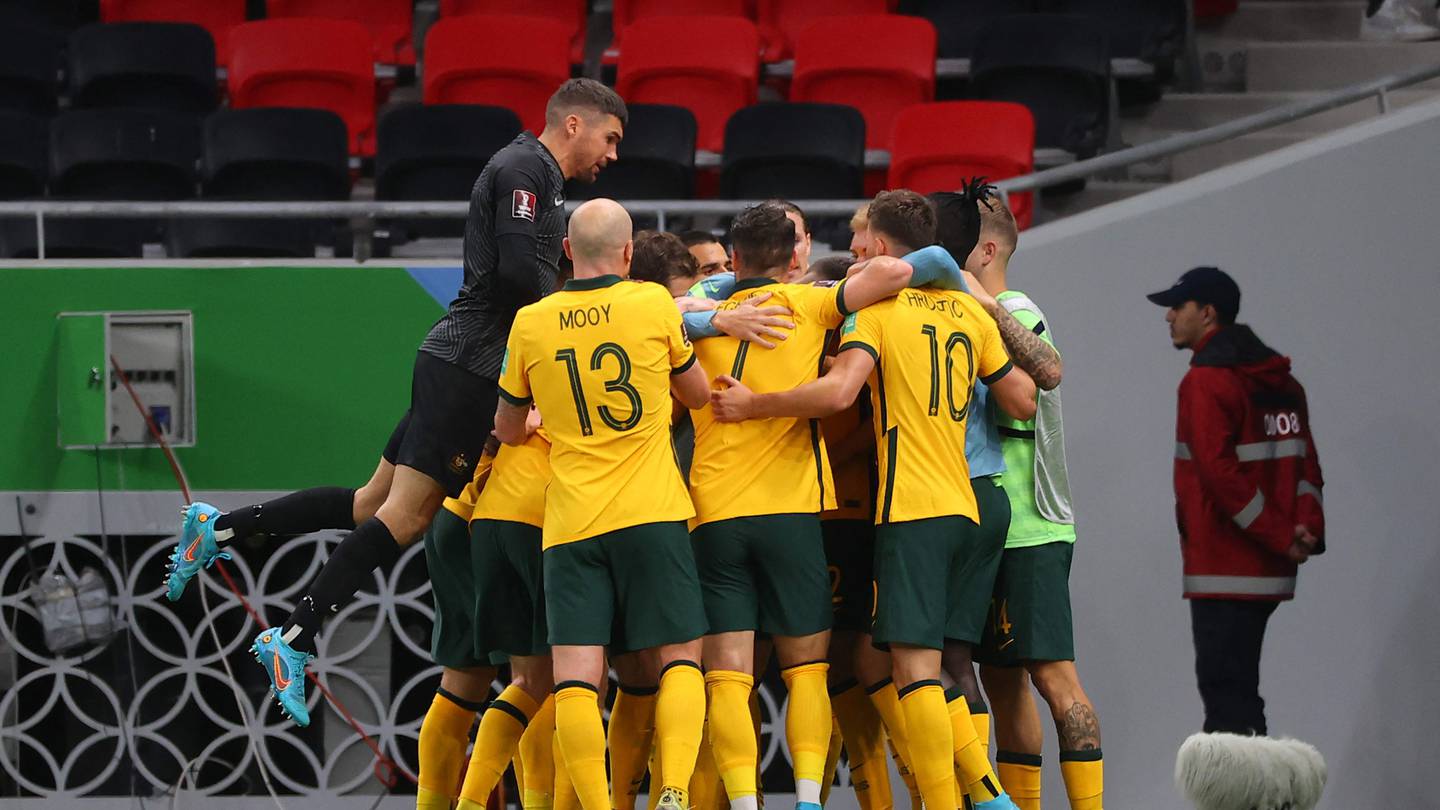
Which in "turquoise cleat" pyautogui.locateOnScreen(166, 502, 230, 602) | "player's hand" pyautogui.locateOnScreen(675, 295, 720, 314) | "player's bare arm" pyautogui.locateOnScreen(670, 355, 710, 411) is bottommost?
"turquoise cleat" pyautogui.locateOnScreen(166, 502, 230, 602)

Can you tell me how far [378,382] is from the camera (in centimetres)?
784

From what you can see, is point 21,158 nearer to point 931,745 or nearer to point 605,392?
point 605,392

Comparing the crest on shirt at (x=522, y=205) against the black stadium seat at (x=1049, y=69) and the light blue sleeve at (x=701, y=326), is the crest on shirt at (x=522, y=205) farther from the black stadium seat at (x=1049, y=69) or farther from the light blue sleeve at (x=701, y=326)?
the black stadium seat at (x=1049, y=69)

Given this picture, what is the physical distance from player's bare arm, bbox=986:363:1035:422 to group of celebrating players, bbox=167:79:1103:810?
0.03ft

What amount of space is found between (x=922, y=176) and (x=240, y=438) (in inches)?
139

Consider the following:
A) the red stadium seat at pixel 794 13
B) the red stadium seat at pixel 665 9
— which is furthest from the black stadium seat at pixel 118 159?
the red stadium seat at pixel 794 13

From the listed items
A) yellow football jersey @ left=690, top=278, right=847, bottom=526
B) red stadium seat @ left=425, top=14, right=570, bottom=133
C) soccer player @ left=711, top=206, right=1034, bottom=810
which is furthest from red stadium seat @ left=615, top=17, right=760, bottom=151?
soccer player @ left=711, top=206, right=1034, bottom=810

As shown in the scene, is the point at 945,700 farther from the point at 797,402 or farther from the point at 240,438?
the point at 240,438

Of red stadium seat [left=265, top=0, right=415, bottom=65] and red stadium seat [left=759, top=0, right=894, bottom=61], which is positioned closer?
red stadium seat [left=759, top=0, right=894, bottom=61]

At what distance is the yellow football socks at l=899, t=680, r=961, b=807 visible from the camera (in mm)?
5344

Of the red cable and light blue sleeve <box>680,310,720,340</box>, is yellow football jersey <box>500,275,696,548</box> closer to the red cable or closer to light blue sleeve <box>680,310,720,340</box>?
light blue sleeve <box>680,310,720,340</box>

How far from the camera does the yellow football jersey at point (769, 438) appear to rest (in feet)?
18.1

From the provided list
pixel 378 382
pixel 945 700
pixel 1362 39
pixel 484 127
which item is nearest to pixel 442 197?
pixel 484 127

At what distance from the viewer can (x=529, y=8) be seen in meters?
11.1
